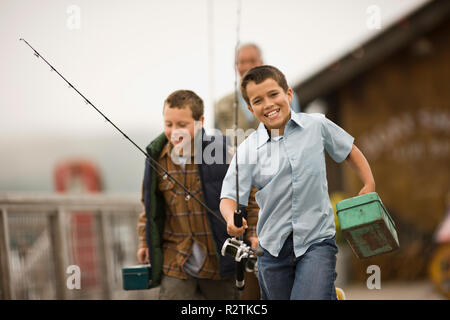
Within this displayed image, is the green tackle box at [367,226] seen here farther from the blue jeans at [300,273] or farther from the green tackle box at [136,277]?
the green tackle box at [136,277]

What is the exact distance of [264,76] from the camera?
3.53m

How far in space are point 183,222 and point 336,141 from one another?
1250 mm

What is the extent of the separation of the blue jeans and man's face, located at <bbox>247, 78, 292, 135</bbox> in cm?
57

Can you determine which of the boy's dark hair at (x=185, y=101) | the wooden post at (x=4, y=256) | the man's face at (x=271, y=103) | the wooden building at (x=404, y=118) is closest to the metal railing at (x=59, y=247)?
the wooden post at (x=4, y=256)

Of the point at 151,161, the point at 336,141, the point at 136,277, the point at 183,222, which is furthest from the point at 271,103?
the point at 136,277

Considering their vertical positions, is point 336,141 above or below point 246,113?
below

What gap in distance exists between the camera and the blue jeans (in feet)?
10.7

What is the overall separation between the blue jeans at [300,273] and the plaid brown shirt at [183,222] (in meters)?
0.83

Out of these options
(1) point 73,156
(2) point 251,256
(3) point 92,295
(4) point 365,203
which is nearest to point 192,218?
(2) point 251,256

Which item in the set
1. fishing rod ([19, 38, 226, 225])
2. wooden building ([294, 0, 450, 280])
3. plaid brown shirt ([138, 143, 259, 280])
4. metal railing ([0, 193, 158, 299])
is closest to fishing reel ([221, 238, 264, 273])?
fishing rod ([19, 38, 226, 225])

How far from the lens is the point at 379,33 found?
34.5 ft

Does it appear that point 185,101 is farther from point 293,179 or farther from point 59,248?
point 59,248
